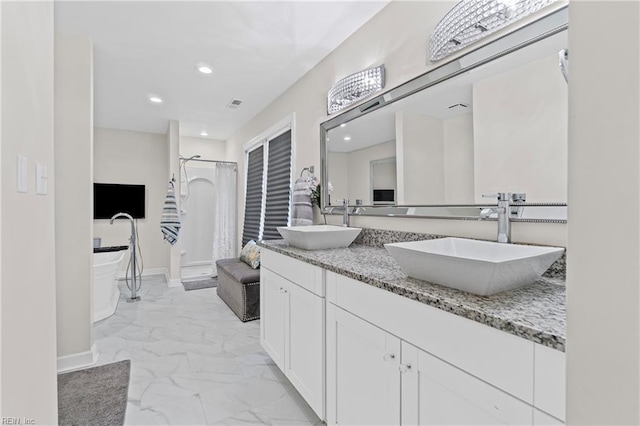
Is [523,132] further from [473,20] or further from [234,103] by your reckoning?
[234,103]

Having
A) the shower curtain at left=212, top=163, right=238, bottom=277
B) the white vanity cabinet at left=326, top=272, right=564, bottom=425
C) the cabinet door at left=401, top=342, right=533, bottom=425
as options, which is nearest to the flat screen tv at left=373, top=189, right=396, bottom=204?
the white vanity cabinet at left=326, top=272, right=564, bottom=425

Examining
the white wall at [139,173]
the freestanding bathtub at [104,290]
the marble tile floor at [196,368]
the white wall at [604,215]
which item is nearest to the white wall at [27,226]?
the marble tile floor at [196,368]

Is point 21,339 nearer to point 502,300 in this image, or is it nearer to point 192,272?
point 502,300

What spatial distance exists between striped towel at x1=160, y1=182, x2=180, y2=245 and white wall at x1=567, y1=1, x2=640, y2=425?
4610mm

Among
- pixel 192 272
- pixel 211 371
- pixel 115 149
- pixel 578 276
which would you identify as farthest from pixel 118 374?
pixel 115 149

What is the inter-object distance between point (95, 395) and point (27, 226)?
1514mm

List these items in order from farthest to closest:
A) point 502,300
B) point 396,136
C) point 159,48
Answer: point 159,48
point 396,136
point 502,300

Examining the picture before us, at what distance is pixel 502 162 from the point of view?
1399mm

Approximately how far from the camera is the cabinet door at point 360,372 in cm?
109

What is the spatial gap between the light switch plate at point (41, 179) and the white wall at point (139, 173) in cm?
414

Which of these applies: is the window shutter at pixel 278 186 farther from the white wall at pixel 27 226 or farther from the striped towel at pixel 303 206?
the white wall at pixel 27 226

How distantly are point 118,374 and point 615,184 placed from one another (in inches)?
109

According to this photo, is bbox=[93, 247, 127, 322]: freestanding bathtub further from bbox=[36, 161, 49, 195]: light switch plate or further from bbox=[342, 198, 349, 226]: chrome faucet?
bbox=[342, 198, 349, 226]: chrome faucet

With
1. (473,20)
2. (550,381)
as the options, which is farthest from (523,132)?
(550,381)
